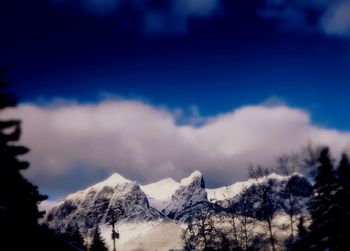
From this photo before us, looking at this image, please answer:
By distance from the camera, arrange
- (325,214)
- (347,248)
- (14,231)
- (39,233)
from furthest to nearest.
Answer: (325,214) → (347,248) → (39,233) → (14,231)

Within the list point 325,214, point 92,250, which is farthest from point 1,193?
point 92,250

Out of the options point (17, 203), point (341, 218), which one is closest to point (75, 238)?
point (17, 203)

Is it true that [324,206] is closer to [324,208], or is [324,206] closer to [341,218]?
[324,208]

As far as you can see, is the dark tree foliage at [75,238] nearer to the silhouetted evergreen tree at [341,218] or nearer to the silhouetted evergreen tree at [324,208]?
the silhouetted evergreen tree at [324,208]

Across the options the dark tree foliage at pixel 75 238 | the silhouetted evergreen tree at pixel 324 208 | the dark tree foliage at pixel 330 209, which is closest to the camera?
the dark tree foliage at pixel 330 209

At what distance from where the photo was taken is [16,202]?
24.3 metres

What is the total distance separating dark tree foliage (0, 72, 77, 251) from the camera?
66.9 ft

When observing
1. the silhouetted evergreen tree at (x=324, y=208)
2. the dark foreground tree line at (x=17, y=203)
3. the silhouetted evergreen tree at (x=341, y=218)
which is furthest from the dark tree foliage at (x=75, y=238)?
the silhouetted evergreen tree at (x=341, y=218)

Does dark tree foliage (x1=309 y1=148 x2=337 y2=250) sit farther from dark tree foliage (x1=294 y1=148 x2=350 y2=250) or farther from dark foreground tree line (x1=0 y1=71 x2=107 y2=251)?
dark foreground tree line (x1=0 y1=71 x2=107 y2=251)

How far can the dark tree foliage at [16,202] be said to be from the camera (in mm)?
20391

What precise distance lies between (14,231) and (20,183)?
5.37m

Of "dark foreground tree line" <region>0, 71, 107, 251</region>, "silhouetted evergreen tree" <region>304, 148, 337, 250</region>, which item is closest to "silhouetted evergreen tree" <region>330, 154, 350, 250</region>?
"silhouetted evergreen tree" <region>304, 148, 337, 250</region>

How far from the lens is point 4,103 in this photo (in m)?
25.3

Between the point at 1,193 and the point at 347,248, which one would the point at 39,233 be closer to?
the point at 1,193
